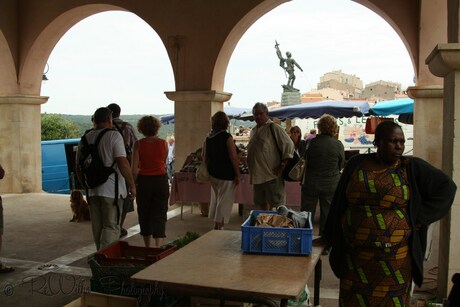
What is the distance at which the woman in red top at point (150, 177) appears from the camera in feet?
17.4

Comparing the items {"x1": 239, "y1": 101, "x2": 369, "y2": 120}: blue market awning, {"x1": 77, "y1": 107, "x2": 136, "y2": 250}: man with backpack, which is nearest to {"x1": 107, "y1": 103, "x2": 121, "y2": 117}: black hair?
{"x1": 77, "y1": 107, "x2": 136, "y2": 250}: man with backpack

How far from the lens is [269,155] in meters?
6.07

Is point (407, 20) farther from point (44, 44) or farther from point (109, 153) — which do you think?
point (44, 44)

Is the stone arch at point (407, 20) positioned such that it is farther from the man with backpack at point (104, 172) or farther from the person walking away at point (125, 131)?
the man with backpack at point (104, 172)

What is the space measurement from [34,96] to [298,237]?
9376 mm

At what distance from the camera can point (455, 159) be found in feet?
12.8

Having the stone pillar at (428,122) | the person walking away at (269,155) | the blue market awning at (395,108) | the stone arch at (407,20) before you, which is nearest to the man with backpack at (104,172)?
the person walking away at (269,155)

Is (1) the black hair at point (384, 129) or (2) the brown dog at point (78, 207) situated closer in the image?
(1) the black hair at point (384, 129)

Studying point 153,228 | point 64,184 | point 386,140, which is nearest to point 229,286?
point 386,140

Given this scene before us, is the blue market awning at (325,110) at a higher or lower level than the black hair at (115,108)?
higher

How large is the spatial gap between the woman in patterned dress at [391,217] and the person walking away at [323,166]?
2.70 metres

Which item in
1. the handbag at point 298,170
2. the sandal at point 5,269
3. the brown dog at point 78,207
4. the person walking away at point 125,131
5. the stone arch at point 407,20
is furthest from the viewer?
the stone arch at point 407,20

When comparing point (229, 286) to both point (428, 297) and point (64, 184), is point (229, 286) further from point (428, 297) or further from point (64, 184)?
point (64, 184)

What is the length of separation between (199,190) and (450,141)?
4335 mm
